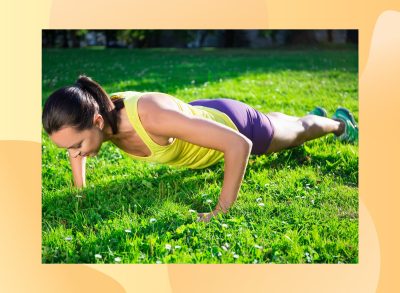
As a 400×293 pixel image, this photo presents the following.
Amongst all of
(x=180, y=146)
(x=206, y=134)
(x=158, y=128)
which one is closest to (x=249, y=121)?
(x=180, y=146)

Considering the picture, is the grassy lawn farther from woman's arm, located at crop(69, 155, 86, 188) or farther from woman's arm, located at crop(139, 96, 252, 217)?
woman's arm, located at crop(139, 96, 252, 217)

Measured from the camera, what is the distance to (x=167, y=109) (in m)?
3.58

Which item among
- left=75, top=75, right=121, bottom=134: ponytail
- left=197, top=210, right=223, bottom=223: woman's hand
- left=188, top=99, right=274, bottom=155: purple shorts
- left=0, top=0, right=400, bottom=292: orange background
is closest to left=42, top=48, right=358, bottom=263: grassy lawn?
left=197, top=210, right=223, bottom=223: woman's hand

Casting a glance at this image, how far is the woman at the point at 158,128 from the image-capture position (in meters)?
3.30

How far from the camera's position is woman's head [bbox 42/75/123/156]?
3244mm

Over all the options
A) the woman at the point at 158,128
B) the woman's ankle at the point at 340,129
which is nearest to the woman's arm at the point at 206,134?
the woman at the point at 158,128

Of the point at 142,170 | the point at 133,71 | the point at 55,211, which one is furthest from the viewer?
the point at 133,71

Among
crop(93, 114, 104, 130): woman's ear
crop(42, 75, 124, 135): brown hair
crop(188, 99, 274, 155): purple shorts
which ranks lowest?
crop(188, 99, 274, 155): purple shorts

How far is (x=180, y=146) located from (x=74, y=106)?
1.07 meters

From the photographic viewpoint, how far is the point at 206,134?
3545 mm

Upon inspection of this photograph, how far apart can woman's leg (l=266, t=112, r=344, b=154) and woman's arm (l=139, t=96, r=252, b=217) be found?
1.02 m
